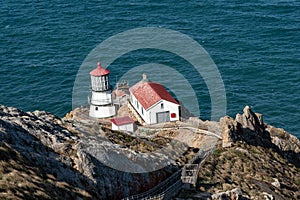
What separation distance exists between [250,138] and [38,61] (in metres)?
62.9

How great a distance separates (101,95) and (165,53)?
4387 centimetres

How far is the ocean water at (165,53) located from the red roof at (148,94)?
18221 mm

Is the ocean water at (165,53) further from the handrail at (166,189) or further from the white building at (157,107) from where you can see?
the handrail at (166,189)

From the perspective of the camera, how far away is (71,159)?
3000cm

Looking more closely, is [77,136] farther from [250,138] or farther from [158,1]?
[158,1]

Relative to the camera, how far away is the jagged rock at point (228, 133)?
158ft

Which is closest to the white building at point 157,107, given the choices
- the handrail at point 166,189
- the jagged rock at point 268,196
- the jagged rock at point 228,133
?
the jagged rock at point 228,133

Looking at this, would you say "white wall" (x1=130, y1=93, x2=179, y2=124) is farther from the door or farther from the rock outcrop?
the rock outcrop

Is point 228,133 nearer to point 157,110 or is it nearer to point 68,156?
point 157,110

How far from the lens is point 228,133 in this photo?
159 feet

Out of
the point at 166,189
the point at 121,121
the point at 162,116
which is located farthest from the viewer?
the point at 162,116

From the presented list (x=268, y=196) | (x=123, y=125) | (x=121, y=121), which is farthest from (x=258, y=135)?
(x=268, y=196)

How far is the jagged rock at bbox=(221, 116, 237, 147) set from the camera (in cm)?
4801

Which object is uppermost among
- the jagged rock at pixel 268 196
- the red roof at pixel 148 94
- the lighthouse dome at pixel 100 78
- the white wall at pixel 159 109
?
the lighthouse dome at pixel 100 78
